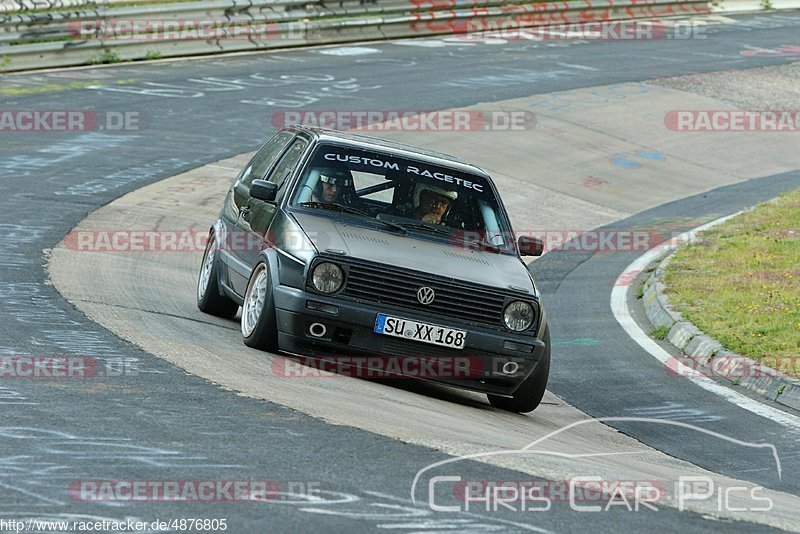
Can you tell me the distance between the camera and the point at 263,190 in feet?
32.7

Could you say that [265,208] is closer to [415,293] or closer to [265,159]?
[265,159]

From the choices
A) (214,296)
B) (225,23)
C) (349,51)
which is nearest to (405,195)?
(214,296)

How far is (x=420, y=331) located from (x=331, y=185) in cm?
175

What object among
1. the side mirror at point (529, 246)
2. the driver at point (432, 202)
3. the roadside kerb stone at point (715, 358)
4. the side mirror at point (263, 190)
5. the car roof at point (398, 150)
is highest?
the car roof at point (398, 150)

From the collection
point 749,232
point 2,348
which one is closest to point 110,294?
point 2,348

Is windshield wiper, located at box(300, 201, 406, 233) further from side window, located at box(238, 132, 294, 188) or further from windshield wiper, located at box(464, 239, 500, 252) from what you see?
side window, located at box(238, 132, 294, 188)

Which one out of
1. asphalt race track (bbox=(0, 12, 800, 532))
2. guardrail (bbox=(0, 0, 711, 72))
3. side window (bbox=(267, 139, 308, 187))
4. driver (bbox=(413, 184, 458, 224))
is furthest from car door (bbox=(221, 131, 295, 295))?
guardrail (bbox=(0, 0, 711, 72))

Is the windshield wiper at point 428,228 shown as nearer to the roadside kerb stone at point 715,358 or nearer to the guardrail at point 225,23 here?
the roadside kerb stone at point 715,358

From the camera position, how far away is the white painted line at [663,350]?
32.4 feet

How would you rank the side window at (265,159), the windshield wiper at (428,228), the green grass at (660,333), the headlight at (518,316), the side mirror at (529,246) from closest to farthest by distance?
1. the headlight at (518,316)
2. the windshield wiper at (428,228)
3. the side mirror at (529,246)
4. the side window at (265,159)
5. the green grass at (660,333)

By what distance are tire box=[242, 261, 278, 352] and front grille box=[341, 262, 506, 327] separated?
542mm

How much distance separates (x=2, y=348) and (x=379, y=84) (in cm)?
1711

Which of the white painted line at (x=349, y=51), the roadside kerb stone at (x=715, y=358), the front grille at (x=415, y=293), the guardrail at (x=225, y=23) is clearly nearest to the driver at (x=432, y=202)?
the front grille at (x=415, y=293)

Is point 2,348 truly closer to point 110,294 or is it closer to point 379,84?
point 110,294
